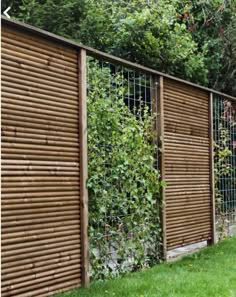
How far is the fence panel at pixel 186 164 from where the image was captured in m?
5.70

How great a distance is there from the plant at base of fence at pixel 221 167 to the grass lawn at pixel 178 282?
1.67 metres

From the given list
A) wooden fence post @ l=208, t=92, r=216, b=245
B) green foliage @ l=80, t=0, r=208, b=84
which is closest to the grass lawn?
wooden fence post @ l=208, t=92, r=216, b=245

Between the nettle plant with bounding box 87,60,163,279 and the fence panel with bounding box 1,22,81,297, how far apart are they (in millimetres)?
357

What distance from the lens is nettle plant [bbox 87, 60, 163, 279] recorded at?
439 cm

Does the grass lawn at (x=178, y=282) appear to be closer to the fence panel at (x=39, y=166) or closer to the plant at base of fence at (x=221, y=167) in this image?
the fence panel at (x=39, y=166)

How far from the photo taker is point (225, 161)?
7.52 metres

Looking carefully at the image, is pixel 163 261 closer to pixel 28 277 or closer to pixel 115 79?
pixel 115 79

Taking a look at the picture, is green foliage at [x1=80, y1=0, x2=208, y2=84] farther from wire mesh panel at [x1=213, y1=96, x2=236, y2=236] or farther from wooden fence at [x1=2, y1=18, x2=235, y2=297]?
wooden fence at [x1=2, y1=18, x2=235, y2=297]

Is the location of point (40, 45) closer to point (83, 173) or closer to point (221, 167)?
point (83, 173)

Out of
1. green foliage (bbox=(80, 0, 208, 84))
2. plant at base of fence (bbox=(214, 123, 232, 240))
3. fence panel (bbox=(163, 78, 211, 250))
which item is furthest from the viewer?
green foliage (bbox=(80, 0, 208, 84))

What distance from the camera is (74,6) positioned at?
9602mm

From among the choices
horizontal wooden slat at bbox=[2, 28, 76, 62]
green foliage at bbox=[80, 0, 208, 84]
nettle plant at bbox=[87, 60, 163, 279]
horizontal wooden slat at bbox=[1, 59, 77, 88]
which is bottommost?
nettle plant at bbox=[87, 60, 163, 279]

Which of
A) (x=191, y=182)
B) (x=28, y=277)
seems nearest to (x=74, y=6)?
(x=191, y=182)

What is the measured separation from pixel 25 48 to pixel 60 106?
541mm
